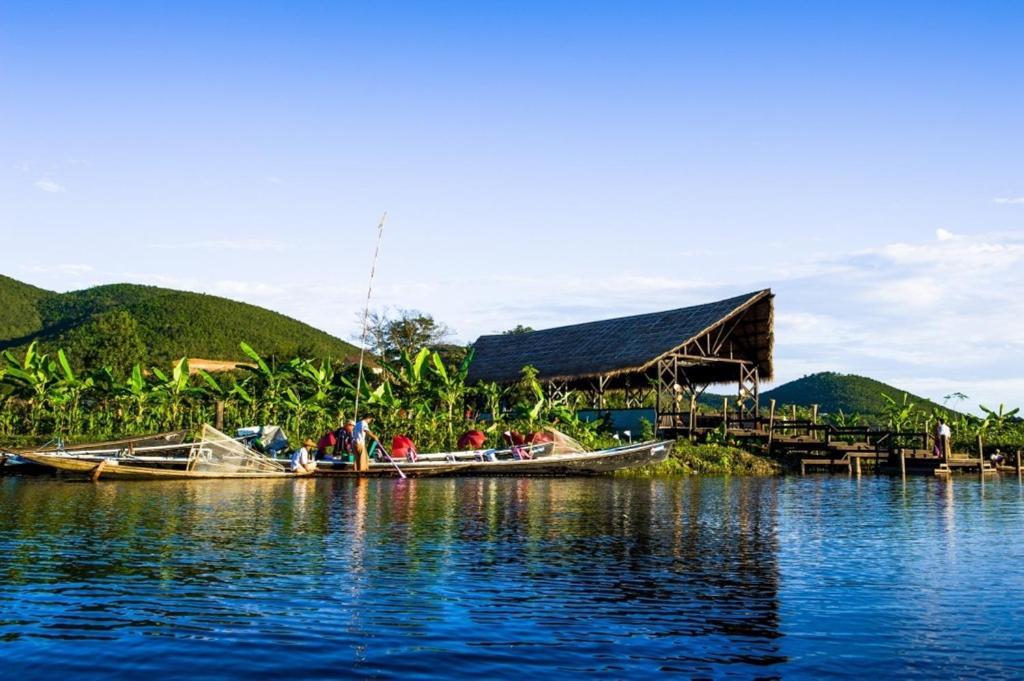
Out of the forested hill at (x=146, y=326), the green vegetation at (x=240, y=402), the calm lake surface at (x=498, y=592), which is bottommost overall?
the calm lake surface at (x=498, y=592)

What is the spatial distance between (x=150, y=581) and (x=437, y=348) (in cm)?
4657

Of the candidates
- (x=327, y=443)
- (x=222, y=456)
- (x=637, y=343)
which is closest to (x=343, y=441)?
(x=327, y=443)

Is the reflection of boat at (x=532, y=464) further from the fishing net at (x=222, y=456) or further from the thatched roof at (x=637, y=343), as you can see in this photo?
the thatched roof at (x=637, y=343)

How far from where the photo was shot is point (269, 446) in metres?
27.4

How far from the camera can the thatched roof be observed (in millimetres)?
33594

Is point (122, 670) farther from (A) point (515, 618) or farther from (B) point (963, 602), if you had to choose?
(B) point (963, 602)

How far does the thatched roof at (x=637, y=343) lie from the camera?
110ft

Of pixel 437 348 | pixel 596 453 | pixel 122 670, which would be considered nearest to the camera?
pixel 122 670

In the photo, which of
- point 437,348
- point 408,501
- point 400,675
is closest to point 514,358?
point 437,348

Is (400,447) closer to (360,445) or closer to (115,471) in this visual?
(360,445)

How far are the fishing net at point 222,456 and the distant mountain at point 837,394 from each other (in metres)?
52.5

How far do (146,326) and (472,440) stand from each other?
4901cm

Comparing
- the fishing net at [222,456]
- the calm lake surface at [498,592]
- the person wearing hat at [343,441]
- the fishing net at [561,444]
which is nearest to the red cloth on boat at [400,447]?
the person wearing hat at [343,441]

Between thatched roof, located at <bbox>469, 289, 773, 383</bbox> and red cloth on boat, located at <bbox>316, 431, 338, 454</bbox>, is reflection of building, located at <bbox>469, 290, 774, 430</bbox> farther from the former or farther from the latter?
red cloth on boat, located at <bbox>316, 431, 338, 454</bbox>
